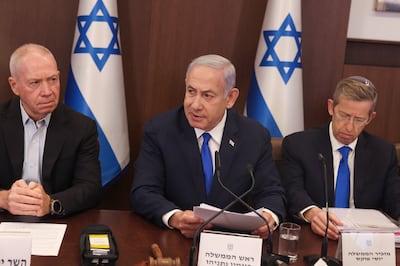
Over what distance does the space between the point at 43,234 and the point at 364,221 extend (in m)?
1.26

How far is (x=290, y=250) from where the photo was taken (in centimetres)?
199

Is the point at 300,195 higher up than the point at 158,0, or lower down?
lower down

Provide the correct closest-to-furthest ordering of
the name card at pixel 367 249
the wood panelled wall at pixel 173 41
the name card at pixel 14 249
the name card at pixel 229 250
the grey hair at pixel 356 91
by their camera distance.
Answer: the name card at pixel 14 249 → the name card at pixel 229 250 → the name card at pixel 367 249 → the grey hair at pixel 356 91 → the wood panelled wall at pixel 173 41

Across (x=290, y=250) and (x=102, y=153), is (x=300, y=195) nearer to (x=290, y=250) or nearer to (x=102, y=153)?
(x=290, y=250)

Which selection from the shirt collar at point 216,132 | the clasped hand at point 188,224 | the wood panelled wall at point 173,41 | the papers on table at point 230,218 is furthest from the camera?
the wood panelled wall at point 173,41

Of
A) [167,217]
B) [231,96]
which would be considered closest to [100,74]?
[231,96]

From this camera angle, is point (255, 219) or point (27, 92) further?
point (27, 92)

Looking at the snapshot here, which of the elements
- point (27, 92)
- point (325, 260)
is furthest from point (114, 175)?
point (325, 260)

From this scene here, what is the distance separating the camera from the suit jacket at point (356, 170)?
2730 mm

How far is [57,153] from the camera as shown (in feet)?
8.39

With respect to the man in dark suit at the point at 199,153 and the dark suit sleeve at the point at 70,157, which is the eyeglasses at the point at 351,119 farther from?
the dark suit sleeve at the point at 70,157

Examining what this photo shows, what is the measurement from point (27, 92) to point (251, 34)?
5.28ft

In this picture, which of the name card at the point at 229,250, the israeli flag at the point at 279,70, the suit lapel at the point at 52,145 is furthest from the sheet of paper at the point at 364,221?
the suit lapel at the point at 52,145

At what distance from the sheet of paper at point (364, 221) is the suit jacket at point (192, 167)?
0.85 ft
